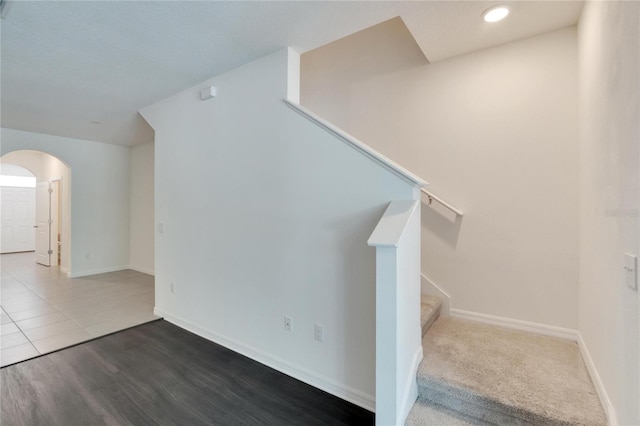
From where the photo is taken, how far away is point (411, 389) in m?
1.73

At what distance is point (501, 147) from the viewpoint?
7.92 ft

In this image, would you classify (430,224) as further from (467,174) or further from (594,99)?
(594,99)

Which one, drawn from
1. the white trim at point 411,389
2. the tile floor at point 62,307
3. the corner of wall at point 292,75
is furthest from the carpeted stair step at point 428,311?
the tile floor at point 62,307

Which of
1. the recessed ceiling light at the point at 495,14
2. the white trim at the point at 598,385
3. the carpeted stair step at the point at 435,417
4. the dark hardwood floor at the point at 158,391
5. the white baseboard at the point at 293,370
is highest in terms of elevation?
the recessed ceiling light at the point at 495,14

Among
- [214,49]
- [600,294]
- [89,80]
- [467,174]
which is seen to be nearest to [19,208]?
[89,80]

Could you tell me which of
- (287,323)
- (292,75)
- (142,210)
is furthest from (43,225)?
(292,75)

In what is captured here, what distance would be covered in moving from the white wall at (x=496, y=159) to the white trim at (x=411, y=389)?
40.3 inches

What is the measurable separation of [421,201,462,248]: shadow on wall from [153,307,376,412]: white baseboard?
151 centimetres

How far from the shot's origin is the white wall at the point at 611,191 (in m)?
1.16

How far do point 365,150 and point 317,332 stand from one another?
1.38m

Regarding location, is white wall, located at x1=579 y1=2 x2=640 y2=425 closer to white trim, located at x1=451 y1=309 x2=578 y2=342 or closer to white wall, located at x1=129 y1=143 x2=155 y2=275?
white trim, located at x1=451 y1=309 x2=578 y2=342

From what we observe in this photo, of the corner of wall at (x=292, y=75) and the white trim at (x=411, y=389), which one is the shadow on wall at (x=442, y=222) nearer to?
the white trim at (x=411, y=389)

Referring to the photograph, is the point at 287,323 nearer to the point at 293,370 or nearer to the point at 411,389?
the point at 293,370

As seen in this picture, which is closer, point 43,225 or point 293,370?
point 293,370
